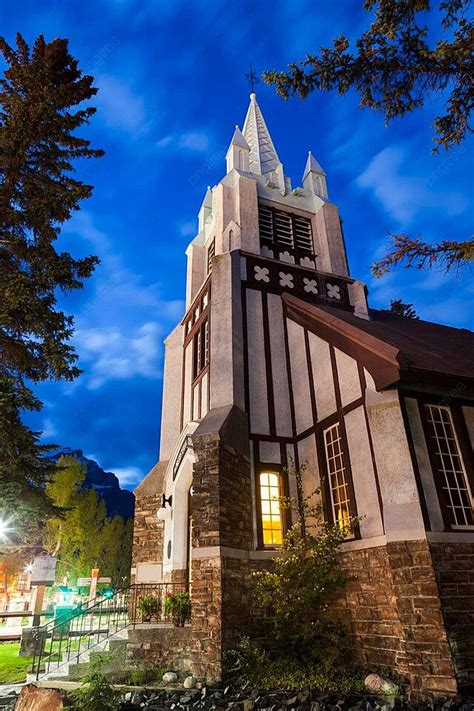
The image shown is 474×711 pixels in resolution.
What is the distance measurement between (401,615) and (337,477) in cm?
341

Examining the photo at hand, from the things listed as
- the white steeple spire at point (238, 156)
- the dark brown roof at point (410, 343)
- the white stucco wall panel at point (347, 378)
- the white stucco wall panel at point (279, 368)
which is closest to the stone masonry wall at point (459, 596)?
the dark brown roof at point (410, 343)

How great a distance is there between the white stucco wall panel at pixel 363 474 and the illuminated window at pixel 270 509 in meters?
2.43

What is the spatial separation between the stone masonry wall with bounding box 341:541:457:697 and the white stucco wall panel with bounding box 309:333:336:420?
3.58 metres

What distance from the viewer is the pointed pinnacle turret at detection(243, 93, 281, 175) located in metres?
20.2

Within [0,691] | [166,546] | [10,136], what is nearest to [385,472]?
[166,546]

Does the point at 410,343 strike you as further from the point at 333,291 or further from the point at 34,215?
the point at 34,215

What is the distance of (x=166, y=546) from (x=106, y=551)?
3068 cm

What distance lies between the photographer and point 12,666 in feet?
36.0

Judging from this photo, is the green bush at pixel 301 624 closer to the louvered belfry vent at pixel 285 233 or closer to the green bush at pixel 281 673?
the green bush at pixel 281 673

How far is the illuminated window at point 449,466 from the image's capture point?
28.2 ft

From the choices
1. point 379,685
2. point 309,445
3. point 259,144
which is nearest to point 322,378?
point 309,445

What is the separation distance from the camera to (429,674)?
23.5ft

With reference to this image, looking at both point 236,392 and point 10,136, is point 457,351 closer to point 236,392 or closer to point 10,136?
point 236,392

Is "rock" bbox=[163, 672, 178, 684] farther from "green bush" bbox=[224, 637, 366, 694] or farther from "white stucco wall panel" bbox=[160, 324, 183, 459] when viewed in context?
"white stucco wall panel" bbox=[160, 324, 183, 459]
